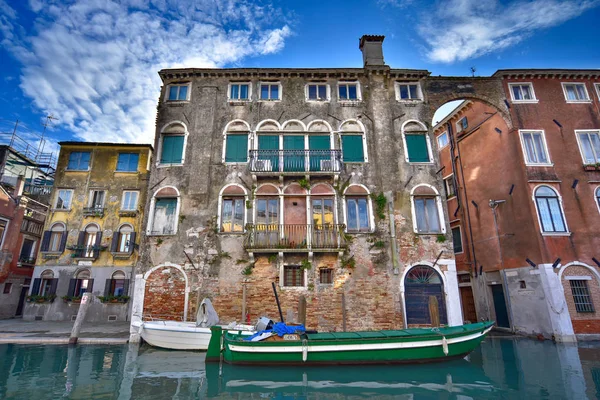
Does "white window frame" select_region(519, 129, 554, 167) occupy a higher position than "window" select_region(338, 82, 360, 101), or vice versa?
"window" select_region(338, 82, 360, 101)

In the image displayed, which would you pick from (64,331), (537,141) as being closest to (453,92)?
(537,141)

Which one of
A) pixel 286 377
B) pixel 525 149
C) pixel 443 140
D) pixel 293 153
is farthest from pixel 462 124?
pixel 286 377

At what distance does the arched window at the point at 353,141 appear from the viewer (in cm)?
1618

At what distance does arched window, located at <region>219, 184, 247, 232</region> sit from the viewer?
49.3ft

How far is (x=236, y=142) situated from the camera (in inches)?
642

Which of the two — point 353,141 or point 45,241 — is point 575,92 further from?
point 45,241

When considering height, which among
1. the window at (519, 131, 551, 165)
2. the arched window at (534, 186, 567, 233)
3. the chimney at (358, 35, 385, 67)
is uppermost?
the chimney at (358, 35, 385, 67)

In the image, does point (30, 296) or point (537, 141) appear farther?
point (30, 296)

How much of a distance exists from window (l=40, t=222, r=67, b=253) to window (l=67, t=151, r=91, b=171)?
3771 millimetres

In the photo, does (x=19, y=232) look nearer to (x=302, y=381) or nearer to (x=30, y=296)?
(x=30, y=296)

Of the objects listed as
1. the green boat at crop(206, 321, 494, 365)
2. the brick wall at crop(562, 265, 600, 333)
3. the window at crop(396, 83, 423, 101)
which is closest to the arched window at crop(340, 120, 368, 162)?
the window at crop(396, 83, 423, 101)

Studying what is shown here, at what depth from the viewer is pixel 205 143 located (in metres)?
16.1

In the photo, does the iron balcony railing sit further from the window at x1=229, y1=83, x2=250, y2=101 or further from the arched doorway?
the arched doorway

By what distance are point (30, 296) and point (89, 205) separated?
612cm
